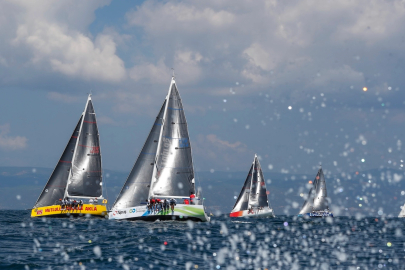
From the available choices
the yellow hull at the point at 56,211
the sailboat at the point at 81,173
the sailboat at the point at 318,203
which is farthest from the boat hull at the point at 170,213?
the sailboat at the point at 318,203

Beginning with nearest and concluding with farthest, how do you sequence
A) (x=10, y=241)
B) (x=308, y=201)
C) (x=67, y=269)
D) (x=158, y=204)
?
(x=67, y=269) < (x=10, y=241) < (x=158, y=204) < (x=308, y=201)

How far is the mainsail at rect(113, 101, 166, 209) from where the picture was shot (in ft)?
180

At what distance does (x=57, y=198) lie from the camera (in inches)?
2574

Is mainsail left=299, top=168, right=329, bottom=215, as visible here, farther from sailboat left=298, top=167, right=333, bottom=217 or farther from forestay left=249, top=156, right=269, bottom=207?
forestay left=249, top=156, right=269, bottom=207

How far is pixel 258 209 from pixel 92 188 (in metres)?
38.4

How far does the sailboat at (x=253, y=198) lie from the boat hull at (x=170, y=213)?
4262cm

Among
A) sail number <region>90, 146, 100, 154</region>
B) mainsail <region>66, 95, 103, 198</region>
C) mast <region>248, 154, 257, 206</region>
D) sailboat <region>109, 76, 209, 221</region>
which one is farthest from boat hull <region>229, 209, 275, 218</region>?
sailboat <region>109, 76, 209, 221</region>

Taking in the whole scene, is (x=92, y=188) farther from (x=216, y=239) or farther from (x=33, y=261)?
(x=33, y=261)

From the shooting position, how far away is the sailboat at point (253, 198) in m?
95.4

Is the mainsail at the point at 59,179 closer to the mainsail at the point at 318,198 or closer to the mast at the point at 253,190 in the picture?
the mast at the point at 253,190

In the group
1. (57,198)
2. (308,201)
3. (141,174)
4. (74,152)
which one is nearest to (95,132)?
(74,152)

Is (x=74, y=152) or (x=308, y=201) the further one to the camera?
(x=308, y=201)

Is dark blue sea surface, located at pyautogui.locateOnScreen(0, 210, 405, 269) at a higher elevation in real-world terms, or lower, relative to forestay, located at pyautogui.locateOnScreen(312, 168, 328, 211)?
lower

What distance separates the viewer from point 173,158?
54.0 m
